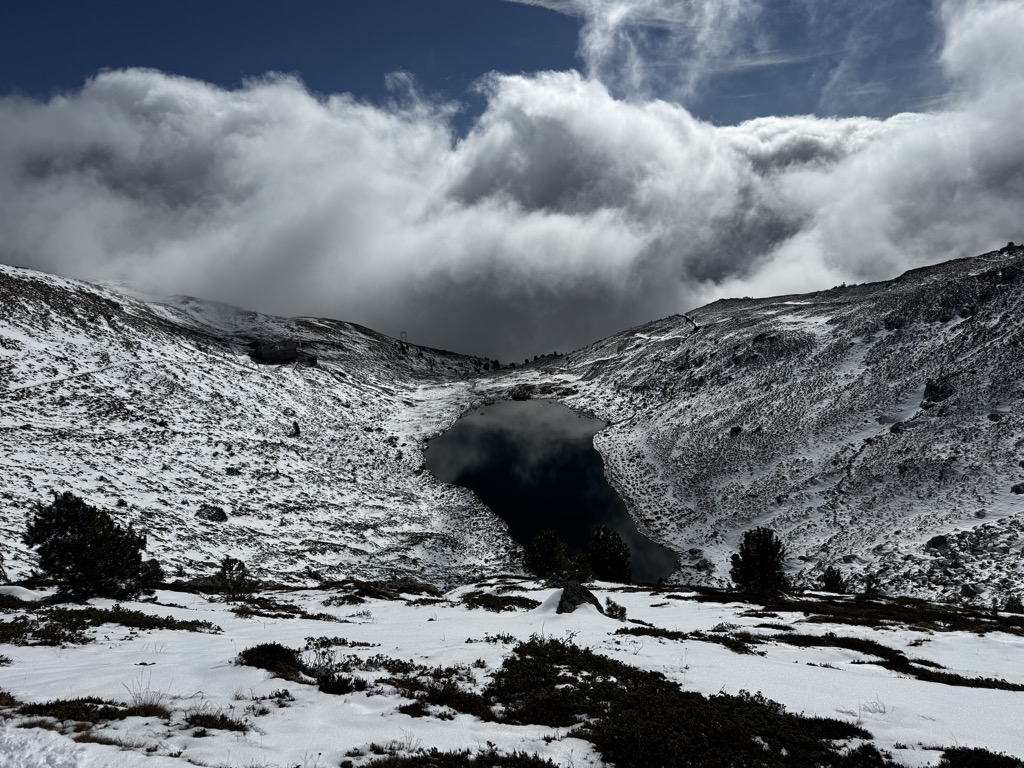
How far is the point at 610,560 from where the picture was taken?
61.1 meters

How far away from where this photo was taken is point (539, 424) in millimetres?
115562

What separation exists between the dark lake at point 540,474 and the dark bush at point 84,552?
52.7 m

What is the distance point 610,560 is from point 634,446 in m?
38.8

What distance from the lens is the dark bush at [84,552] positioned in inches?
904

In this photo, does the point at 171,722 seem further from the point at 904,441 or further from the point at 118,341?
the point at 118,341

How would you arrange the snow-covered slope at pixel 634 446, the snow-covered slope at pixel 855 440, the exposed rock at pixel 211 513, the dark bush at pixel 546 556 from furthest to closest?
the dark bush at pixel 546 556 → the exposed rock at pixel 211 513 → the snow-covered slope at pixel 855 440 → the snow-covered slope at pixel 634 446

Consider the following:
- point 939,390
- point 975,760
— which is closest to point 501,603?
point 975,760

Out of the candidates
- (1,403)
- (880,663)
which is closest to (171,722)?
(880,663)

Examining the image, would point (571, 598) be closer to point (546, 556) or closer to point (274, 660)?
point (274, 660)

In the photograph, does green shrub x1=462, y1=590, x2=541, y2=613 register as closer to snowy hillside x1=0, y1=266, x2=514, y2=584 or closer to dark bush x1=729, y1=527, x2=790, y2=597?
snowy hillside x1=0, y1=266, x2=514, y2=584

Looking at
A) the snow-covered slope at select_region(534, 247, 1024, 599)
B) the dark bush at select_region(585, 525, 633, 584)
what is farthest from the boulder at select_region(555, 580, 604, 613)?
the snow-covered slope at select_region(534, 247, 1024, 599)

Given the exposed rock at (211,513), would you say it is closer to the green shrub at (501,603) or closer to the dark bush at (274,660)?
the green shrub at (501,603)

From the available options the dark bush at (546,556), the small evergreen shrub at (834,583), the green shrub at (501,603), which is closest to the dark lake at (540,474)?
the dark bush at (546,556)

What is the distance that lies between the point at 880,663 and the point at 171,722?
64.5 feet
